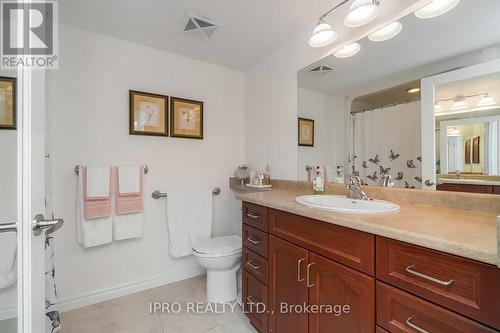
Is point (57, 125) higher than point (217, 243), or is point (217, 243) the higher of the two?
point (57, 125)

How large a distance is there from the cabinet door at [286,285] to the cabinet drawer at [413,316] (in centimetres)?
35

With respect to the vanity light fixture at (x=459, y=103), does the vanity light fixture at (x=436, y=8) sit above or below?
above

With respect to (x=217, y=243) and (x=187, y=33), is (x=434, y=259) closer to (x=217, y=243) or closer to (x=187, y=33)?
(x=217, y=243)

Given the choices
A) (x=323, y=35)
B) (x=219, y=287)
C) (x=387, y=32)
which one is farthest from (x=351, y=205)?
(x=219, y=287)

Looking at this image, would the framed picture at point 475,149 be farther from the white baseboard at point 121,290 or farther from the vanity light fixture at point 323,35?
the white baseboard at point 121,290

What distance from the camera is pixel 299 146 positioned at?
1836 millimetres

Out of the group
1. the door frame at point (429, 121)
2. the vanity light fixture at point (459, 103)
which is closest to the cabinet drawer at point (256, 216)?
the door frame at point (429, 121)

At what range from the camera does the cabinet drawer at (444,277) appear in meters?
0.55

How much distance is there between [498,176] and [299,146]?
3.68 ft

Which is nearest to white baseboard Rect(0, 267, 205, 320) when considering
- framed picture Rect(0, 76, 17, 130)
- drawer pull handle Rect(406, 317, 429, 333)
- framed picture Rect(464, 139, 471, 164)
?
framed picture Rect(0, 76, 17, 130)

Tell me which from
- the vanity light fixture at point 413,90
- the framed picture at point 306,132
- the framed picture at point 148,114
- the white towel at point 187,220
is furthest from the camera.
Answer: the white towel at point 187,220

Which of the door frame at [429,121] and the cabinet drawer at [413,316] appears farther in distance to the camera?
the door frame at [429,121]

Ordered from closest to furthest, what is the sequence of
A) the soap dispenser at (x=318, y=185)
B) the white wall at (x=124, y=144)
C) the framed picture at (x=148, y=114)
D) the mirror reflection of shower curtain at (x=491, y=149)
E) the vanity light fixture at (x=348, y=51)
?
the mirror reflection of shower curtain at (x=491, y=149)
the vanity light fixture at (x=348, y=51)
the soap dispenser at (x=318, y=185)
the white wall at (x=124, y=144)
the framed picture at (x=148, y=114)

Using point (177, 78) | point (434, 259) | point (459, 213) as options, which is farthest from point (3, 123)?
point (459, 213)
